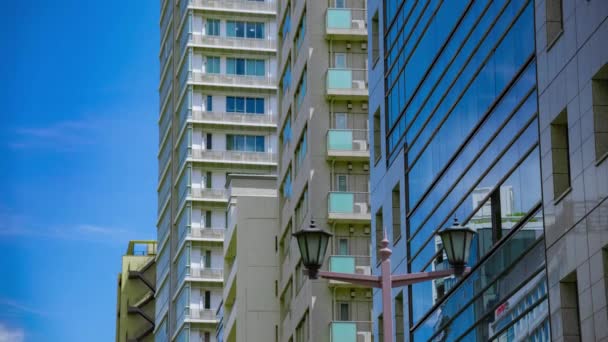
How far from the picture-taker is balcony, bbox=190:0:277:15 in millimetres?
133625

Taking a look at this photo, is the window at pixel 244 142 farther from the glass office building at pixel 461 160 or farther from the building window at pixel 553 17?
the building window at pixel 553 17

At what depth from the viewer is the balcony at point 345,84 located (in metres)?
77.8

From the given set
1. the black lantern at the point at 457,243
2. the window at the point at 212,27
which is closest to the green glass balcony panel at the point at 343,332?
the black lantern at the point at 457,243

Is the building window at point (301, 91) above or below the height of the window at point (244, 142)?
below

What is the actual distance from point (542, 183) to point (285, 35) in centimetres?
4939

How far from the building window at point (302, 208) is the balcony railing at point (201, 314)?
45737mm

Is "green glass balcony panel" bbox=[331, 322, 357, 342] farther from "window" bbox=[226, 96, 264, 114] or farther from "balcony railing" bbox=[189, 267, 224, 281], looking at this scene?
"window" bbox=[226, 96, 264, 114]

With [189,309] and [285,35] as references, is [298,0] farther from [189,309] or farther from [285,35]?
[189,309]

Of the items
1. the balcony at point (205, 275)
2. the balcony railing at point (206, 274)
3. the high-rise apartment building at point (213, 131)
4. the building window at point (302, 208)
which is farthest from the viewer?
the high-rise apartment building at point (213, 131)

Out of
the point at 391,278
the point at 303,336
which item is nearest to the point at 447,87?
the point at 391,278

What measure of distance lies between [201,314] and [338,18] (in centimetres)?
5192

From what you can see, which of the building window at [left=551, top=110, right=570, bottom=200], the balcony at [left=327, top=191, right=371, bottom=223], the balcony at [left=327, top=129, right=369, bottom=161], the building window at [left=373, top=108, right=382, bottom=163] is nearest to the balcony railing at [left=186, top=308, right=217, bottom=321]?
the balcony at [left=327, top=129, right=369, bottom=161]

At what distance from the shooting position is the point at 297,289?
80000 millimetres

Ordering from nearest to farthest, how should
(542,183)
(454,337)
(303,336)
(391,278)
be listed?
(391,278)
(542,183)
(454,337)
(303,336)
